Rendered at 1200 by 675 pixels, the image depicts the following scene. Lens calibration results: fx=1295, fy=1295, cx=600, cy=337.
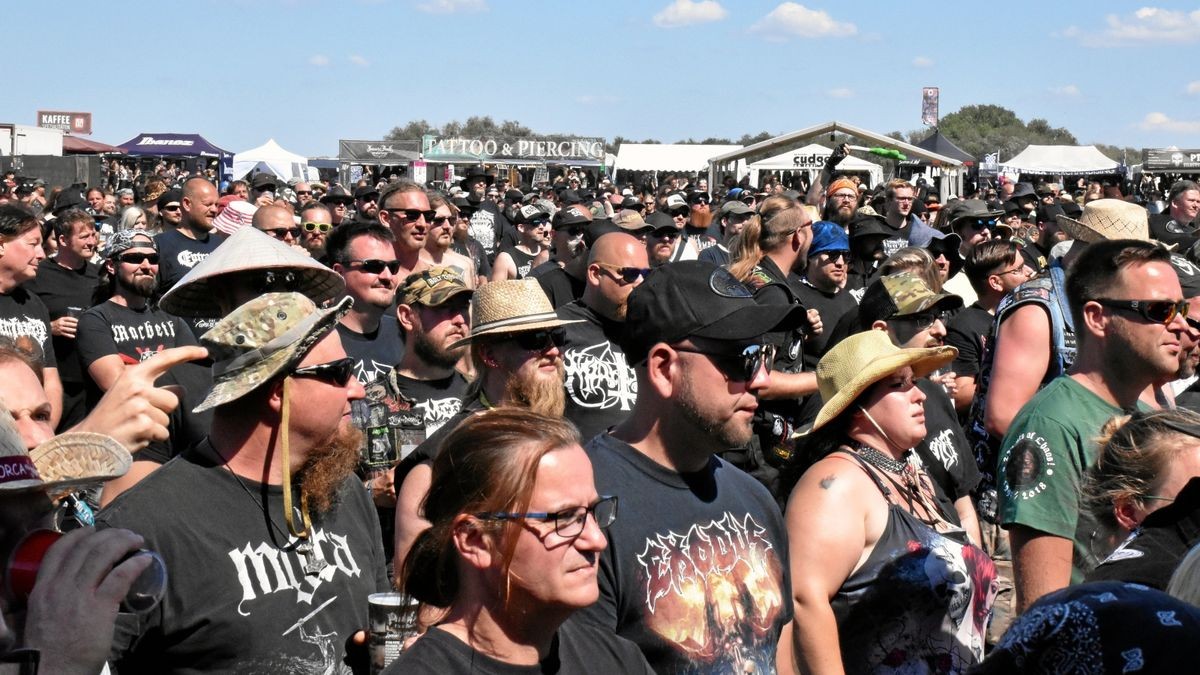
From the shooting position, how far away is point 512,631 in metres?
2.61

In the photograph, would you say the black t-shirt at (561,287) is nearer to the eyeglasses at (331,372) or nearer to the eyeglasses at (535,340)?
the eyeglasses at (535,340)

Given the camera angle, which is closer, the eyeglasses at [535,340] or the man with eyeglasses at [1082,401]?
the man with eyeglasses at [1082,401]

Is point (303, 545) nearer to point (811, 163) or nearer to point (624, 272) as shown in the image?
point (624, 272)

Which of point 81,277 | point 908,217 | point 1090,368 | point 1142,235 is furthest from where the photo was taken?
point 908,217

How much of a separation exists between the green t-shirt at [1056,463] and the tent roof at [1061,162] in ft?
139

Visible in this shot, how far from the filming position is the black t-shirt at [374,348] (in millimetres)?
Answer: 5910

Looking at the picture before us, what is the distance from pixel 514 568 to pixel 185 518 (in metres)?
0.92

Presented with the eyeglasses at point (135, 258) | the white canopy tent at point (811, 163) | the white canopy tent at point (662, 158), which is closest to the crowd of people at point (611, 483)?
the eyeglasses at point (135, 258)

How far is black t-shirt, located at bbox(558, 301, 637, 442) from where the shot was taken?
5.59m

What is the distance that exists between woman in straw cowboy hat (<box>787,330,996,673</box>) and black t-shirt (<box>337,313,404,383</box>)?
8.32ft

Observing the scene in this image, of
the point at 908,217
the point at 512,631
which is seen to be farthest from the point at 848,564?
the point at 908,217

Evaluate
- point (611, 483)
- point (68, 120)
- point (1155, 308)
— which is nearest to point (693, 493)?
point (611, 483)

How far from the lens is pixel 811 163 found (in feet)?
104

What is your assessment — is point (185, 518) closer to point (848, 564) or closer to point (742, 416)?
point (742, 416)
